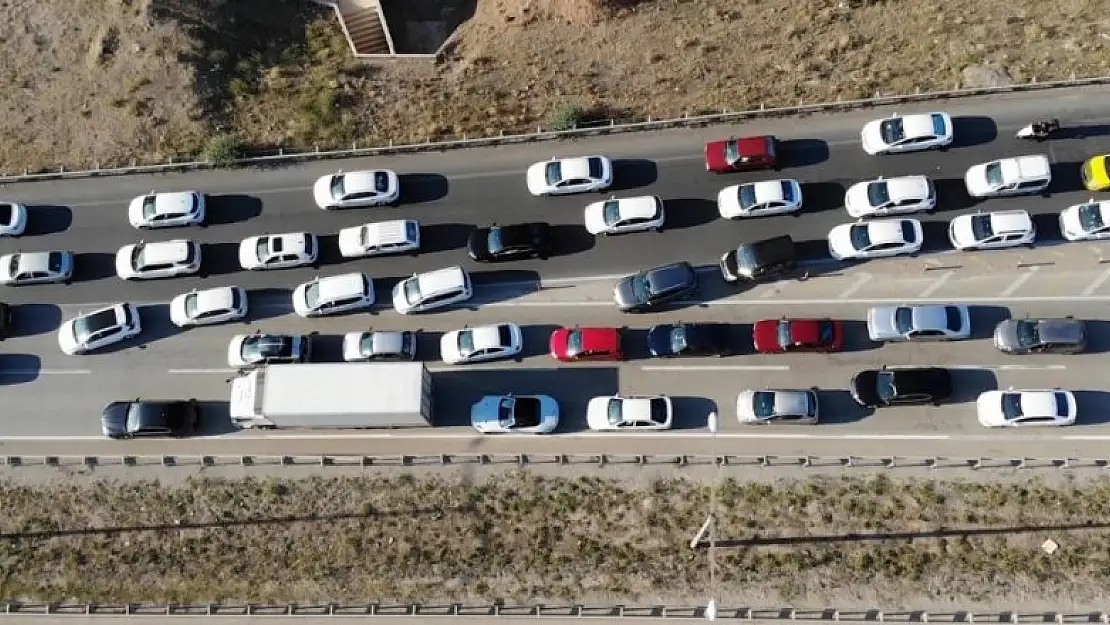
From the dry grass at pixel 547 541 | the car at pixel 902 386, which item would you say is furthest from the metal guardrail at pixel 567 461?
the car at pixel 902 386

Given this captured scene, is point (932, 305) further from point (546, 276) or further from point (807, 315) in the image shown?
point (546, 276)

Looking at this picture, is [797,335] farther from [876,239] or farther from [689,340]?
[876,239]

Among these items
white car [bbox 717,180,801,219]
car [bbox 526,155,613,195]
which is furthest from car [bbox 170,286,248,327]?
white car [bbox 717,180,801,219]

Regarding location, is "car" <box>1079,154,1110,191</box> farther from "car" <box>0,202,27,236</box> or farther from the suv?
"car" <box>0,202,27,236</box>

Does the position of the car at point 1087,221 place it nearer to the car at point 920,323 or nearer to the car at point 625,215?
the car at point 920,323

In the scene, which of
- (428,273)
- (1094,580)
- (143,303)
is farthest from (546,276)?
(1094,580)

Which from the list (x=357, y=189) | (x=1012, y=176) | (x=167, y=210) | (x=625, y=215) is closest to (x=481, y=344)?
(x=625, y=215)
